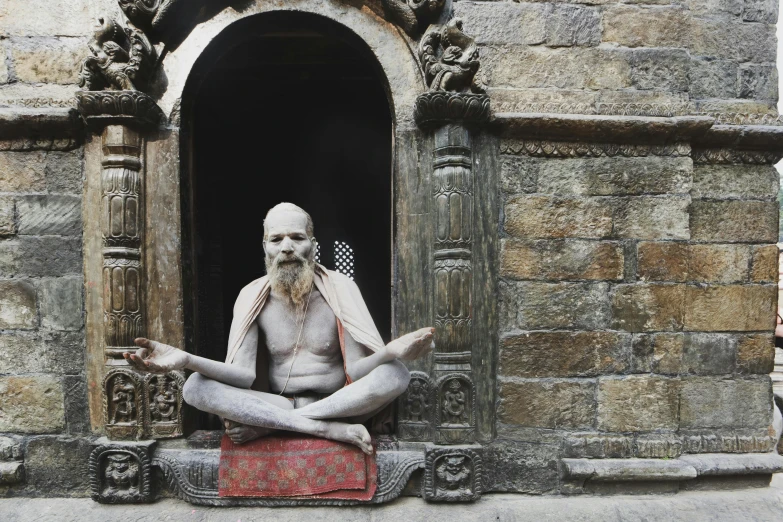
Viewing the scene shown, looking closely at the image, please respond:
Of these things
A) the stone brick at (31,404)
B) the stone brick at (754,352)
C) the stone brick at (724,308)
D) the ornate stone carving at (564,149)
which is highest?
the ornate stone carving at (564,149)

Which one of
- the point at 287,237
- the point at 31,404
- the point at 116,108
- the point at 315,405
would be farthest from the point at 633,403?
the point at 31,404

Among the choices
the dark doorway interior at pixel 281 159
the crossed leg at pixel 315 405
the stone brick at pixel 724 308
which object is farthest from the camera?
the dark doorway interior at pixel 281 159

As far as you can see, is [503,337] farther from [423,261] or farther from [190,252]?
[190,252]

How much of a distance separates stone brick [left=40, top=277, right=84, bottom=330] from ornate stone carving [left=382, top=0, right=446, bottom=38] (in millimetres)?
2508

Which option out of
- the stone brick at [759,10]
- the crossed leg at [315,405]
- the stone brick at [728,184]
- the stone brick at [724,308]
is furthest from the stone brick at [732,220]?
the crossed leg at [315,405]

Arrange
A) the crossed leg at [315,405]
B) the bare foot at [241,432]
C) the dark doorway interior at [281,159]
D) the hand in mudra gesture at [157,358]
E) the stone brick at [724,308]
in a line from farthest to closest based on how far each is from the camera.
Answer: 1. the dark doorway interior at [281,159]
2. the stone brick at [724,308]
3. the bare foot at [241,432]
4. the crossed leg at [315,405]
5. the hand in mudra gesture at [157,358]

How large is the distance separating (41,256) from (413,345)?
2356 mm

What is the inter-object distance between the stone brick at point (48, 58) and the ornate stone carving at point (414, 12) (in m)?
1.91

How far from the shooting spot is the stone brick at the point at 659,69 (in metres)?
2.95

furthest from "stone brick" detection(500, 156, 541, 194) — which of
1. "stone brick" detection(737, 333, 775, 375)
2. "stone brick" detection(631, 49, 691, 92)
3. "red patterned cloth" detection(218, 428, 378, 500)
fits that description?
"red patterned cloth" detection(218, 428, 378, 500)

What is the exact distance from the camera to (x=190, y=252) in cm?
300

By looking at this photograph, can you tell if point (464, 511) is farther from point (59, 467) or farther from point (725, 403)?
point (59, 467)

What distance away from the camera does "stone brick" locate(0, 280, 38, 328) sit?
284 centimetres

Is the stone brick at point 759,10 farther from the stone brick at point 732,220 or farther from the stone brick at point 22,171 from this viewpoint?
the stone brick at point 22,171
